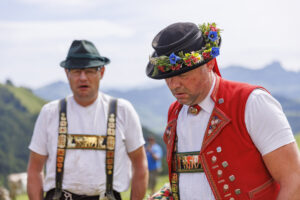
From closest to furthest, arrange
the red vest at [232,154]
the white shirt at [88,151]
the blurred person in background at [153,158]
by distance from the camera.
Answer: the red vest at [232,154], the white shirt at [88,151], the blurred person in background at [153,158]

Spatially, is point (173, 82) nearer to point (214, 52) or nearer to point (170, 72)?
point (170, 72)

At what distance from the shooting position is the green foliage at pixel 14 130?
430 ft

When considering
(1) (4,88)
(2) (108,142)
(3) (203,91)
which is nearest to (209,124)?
(3) (203,91)

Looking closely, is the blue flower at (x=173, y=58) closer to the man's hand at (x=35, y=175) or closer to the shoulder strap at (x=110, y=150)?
the shoulder strap at (x=110, y=150)

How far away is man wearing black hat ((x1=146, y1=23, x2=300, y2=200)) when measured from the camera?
2805 millimetres

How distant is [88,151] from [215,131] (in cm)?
220

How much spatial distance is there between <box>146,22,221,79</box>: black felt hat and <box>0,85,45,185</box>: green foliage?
116 metres

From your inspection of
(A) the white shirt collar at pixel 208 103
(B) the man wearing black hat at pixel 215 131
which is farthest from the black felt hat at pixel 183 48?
(A) the white shirt collar at pixel 208 103

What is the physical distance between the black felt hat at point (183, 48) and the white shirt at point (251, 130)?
11.9 inches

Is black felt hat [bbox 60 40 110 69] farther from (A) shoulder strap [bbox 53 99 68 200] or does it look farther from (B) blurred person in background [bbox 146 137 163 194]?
(B) blurred person in background [bbox 146 137 163 194]

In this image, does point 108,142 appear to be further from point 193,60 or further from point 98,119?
point 193,60

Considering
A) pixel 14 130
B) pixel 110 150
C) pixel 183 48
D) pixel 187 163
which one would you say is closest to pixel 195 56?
pixel 183 48

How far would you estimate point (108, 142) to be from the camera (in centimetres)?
498

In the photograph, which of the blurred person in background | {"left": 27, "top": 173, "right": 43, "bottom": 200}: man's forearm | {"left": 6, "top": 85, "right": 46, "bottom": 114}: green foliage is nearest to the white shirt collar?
{"left": 27, "top": 173, "right": 43, "bottom": 200}: man's forearm
